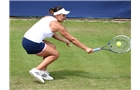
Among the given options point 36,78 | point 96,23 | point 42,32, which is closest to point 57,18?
point 42,32

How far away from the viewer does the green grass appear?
7023 mm

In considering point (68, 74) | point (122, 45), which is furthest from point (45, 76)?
point (122, 45)

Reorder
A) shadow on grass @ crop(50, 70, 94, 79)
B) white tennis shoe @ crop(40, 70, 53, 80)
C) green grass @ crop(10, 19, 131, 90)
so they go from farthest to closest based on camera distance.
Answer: shadow on grass @ crop(50, 70, 94, 79) → white tennis shoe @ crop(40, 70, 53, 80) → green grass @ crop(10, 19, 131, 90)

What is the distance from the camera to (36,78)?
715 cm

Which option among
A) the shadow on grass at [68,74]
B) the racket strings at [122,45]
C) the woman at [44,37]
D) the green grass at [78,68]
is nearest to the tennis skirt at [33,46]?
the woman at [44,37]

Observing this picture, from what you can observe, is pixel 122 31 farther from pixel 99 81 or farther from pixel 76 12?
pixel 99 81

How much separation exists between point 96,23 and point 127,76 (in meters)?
5.34

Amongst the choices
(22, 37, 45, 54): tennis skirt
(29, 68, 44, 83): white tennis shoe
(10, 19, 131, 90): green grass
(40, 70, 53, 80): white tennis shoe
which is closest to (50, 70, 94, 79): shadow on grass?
(10, 19, 131, 90): green grass

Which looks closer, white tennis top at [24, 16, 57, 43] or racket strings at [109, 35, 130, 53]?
white tennis top at [24, 16, 57, 43]

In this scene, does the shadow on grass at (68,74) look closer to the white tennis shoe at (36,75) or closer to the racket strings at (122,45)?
the white tennis shoe at (36,75)

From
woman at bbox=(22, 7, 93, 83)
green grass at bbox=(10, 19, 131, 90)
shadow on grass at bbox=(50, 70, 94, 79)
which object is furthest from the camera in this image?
shadow on grass at bbox=(50, 70, 94, 79)

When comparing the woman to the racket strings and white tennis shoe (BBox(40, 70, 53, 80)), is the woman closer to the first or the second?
white tennis shoe (BBox(40, 70, 53, 80))

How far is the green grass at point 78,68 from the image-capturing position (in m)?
7.02

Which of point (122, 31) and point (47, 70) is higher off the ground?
point (122, 31)
